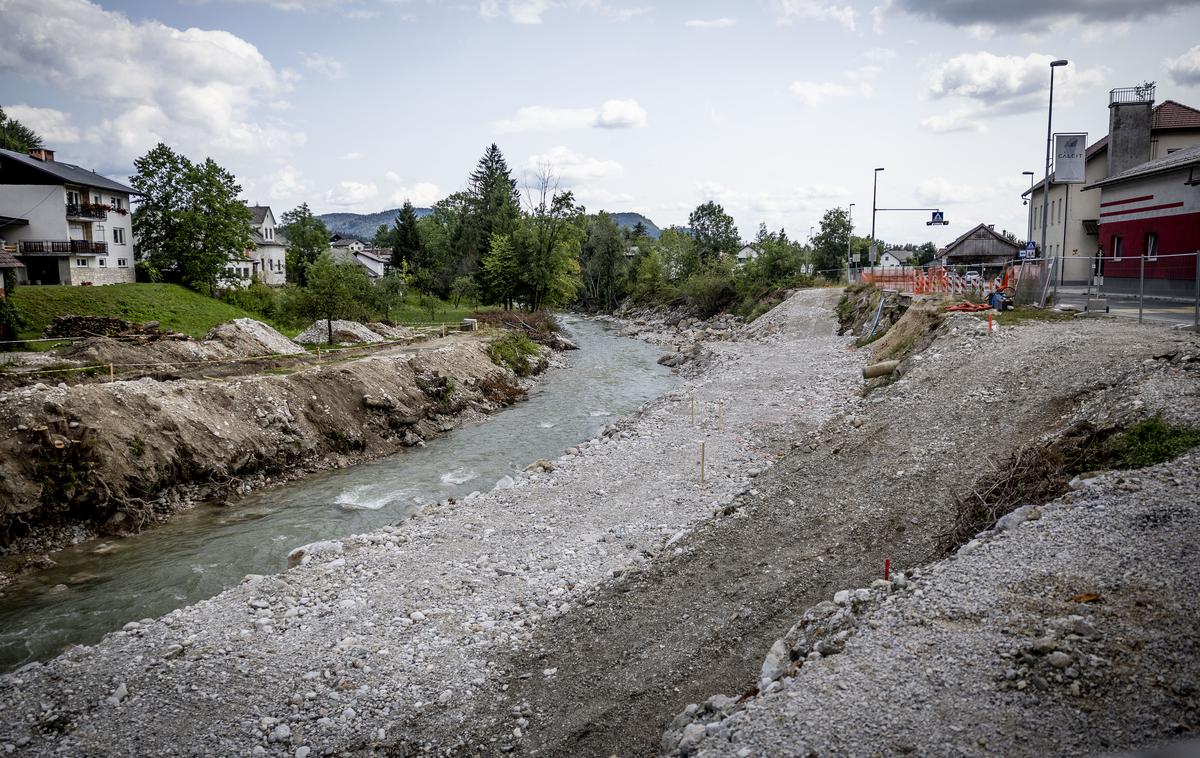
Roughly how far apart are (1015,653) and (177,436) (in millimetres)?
20617

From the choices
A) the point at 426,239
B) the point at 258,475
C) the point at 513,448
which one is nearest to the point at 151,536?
the point at 258,475

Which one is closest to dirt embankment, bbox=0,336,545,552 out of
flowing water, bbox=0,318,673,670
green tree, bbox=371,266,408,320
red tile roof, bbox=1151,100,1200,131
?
flowing water, bbox=0,318,673,670

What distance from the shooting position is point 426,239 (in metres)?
105

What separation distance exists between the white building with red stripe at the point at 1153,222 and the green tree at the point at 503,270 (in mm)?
45960

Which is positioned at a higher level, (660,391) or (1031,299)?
(1031,299)

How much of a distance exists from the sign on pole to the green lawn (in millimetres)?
42015

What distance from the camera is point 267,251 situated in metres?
79.2

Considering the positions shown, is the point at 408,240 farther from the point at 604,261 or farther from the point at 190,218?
the point at 190,218

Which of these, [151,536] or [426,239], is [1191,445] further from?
[426,239]

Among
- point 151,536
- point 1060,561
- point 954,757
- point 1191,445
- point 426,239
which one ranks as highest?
point 426,239

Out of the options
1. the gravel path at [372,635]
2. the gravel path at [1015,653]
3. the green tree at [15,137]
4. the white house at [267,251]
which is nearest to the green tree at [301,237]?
the white house at [267,251]

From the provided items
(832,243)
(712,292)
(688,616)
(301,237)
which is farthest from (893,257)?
(688,616)

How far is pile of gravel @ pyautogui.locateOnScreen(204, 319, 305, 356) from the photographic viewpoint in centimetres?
3053

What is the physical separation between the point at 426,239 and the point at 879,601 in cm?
10456
